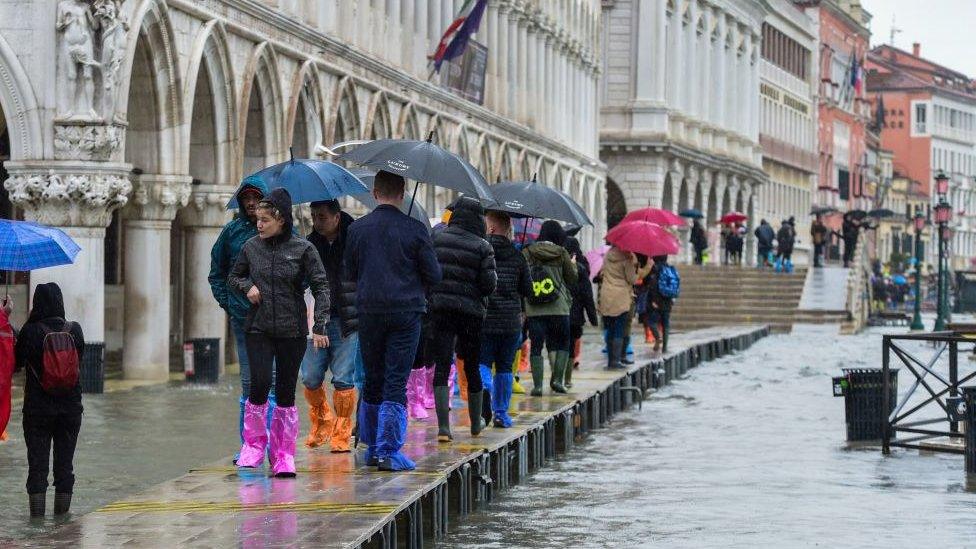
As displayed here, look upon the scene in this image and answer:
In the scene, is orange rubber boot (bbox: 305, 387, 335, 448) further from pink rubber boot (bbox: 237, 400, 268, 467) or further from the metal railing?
the metal railing

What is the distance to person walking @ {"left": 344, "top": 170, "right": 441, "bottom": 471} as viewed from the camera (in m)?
14.2

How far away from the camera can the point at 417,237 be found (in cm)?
1427

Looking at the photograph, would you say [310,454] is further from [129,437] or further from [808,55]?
[808,55]

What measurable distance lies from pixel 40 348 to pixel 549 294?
26.8 ft

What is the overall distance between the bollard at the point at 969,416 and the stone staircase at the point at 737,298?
40.5 m

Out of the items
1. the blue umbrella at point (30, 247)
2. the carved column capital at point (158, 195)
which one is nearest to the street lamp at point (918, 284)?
the carved column capital at point (158, 195)

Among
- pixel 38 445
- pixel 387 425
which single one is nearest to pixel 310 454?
pixel 387 425

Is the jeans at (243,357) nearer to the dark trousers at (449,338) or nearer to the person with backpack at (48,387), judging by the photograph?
the person with backpack at (48,387)

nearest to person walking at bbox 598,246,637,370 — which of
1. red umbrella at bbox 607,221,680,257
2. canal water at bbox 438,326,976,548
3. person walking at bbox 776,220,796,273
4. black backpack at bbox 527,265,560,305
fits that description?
red umbrella at bbox 607,221,680,257

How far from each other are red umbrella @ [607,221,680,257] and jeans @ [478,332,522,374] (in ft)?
36.8

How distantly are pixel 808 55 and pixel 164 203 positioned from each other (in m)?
95.9

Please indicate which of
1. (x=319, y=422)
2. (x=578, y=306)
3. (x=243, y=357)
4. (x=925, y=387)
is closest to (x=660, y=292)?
(x=578, y=306)

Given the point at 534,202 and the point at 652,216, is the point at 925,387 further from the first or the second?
the point at 652,216

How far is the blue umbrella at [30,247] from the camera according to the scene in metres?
13.2
